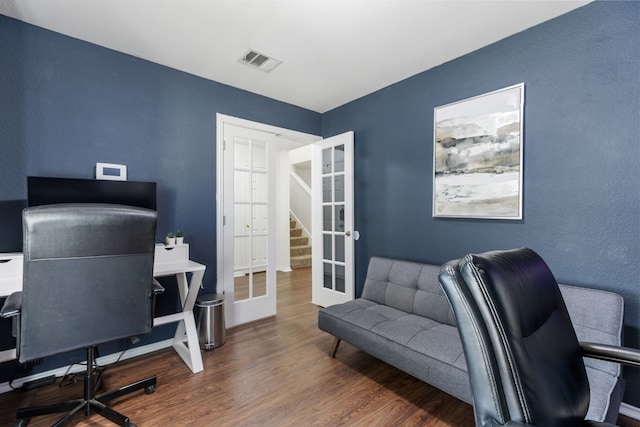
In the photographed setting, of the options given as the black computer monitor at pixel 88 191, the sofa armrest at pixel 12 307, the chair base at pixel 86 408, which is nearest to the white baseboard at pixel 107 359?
the chair base at pixel 86 408

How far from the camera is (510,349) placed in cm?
78

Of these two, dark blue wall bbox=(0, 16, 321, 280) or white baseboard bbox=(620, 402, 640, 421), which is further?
dark blue wall bbox=(0, 16, 321, 280)

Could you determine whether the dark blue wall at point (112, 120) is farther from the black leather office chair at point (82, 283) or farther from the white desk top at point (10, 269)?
the black leather office chair at point (82, 283)

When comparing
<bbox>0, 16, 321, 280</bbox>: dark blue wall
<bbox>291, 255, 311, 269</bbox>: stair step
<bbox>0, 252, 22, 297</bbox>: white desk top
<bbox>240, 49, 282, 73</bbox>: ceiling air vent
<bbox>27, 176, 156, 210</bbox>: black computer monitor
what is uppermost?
<bbox>240, 49, 282, 73</bbox>: ceiling air vent

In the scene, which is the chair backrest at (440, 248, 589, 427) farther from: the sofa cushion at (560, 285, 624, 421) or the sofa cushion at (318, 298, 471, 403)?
the sofa cushion at (318, 298, 471, 403)

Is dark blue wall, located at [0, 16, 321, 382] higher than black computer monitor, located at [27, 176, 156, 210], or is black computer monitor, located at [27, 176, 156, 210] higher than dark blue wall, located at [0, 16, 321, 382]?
dark blue wall, located at [0, 16, 321, 382]

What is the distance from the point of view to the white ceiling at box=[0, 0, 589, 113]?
1.85 metres

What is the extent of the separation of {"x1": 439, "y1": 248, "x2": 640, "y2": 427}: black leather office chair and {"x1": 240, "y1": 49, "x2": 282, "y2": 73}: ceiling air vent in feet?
7.83

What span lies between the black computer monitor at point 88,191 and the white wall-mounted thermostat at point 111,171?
0.17m

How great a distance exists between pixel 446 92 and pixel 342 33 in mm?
1106

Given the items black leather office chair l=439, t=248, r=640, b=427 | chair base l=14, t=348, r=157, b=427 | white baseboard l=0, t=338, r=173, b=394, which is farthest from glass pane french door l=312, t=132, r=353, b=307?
black leather office chair l=439, t=248, r=640, b=427

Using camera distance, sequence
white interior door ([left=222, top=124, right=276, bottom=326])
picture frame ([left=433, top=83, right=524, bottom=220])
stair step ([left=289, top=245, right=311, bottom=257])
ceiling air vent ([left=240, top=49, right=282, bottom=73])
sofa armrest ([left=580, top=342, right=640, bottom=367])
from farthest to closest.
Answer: stair step ([left=289, top=245, right=311, bottom=257]), white interior door ([left=222, top=124, right=276, bottom=326]), ceiling air vent ([left=240, top=49, right=282, bottom=73]), picture frame ([left=433, top=83, right=524, bottom=220]), sofa armrest ([left=580, top=342, right=640, bottom=367])

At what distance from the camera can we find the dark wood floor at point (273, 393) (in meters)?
1.65

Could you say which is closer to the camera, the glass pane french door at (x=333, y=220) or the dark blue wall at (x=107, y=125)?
the dark blue wall at (x=107, y=125)
